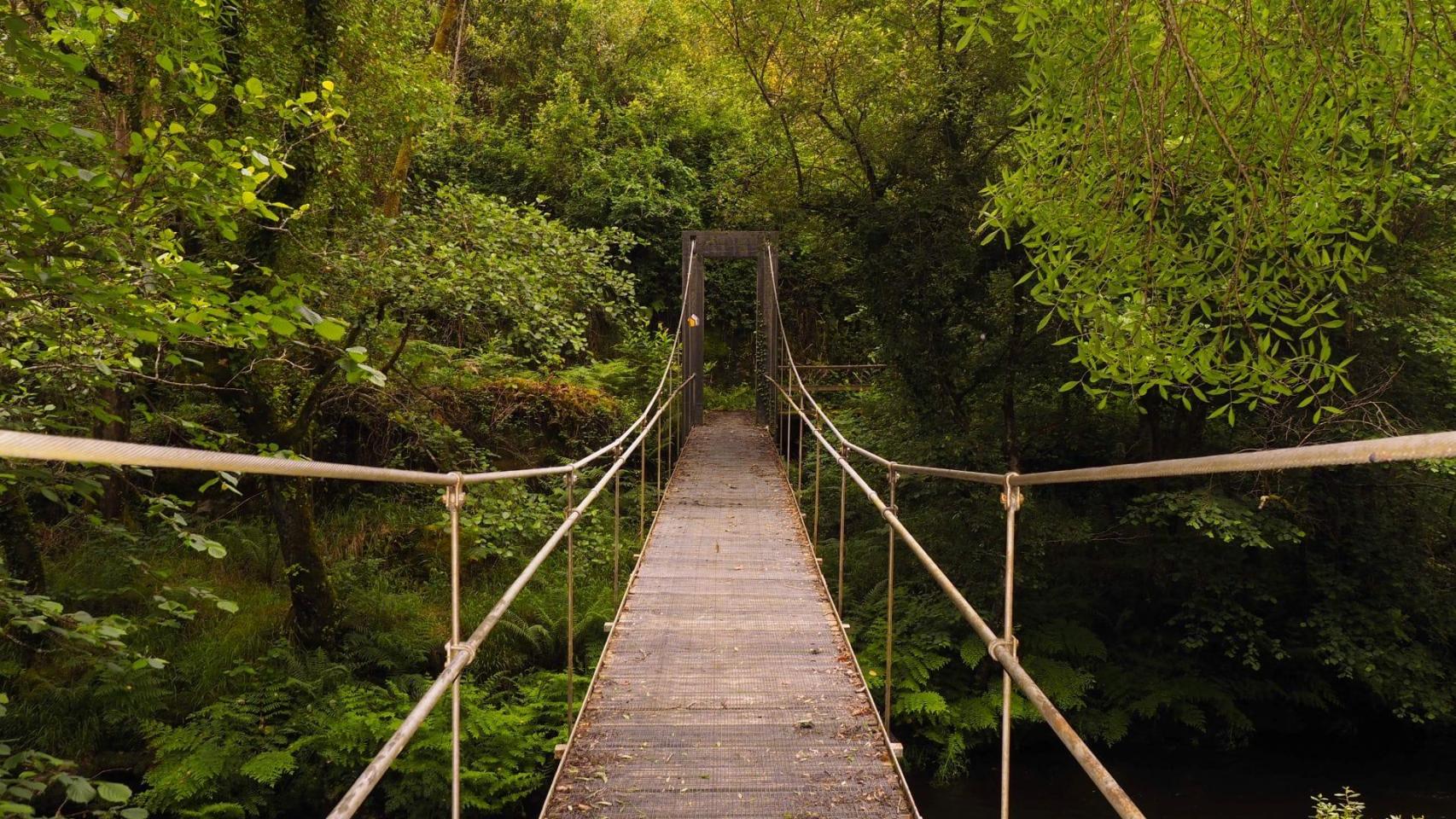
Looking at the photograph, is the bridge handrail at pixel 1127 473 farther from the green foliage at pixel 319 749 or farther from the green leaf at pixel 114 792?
the green foliage at pixel 319 749

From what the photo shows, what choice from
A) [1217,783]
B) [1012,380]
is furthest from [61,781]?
[1217,783]

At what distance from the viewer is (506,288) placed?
5.88m

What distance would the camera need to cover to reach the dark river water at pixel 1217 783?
23.6 ft

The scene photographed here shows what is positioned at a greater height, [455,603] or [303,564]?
[455,603]

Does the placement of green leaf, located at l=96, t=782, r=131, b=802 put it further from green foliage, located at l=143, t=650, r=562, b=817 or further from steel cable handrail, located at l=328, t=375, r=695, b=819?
green foliage, located at l=143, t=650, r=562, b=817

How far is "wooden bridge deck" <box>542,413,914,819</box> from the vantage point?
2.54 meters

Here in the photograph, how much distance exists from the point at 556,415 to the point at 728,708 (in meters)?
7.80

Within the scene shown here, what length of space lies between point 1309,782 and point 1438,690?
1.29m

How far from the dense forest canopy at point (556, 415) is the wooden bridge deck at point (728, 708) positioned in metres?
0.73

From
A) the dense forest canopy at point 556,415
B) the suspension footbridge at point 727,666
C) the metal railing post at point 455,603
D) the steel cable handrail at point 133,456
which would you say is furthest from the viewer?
the dense forest canopy at point 556,415

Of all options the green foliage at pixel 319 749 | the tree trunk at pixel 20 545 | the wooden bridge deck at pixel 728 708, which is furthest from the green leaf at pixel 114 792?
the tree trunk at pixel 20 545

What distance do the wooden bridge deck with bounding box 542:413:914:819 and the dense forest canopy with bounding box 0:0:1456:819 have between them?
73cm

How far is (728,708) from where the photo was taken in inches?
124

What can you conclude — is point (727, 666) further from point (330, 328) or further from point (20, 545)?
point (20, 545)
